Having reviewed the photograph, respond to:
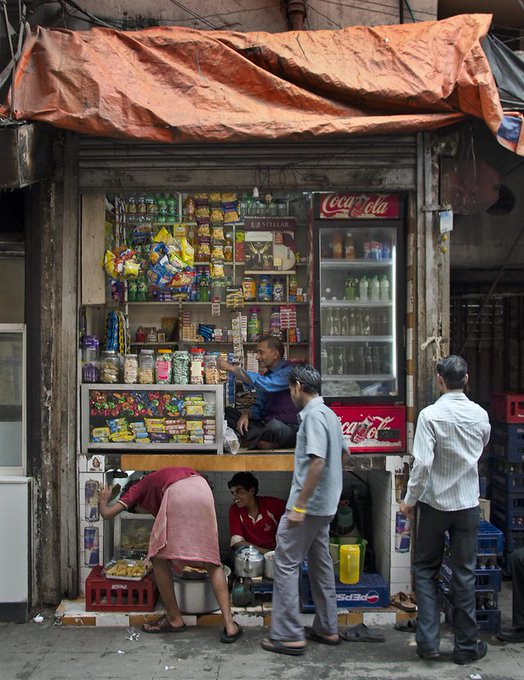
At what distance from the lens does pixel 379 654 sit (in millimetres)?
4746

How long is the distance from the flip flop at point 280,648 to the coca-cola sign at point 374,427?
1.65 metres

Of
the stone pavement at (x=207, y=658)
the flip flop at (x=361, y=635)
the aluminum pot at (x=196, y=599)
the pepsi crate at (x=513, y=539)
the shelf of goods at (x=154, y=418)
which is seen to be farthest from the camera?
the pepsi crate at (x=513, y=539)

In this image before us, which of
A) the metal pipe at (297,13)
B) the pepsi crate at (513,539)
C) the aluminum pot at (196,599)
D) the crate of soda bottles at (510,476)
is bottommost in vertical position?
the aluminum pot at (196,599)

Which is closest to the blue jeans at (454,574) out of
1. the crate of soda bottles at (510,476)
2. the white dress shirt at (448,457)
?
the white dress shirt at (448,457)

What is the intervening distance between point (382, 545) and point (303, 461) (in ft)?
5.46

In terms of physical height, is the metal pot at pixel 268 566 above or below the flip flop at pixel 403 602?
above

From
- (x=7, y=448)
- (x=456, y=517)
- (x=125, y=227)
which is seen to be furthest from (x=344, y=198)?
(x=7, y=448)

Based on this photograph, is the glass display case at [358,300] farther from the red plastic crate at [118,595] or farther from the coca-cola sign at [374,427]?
the red plastic crate at [118,595]

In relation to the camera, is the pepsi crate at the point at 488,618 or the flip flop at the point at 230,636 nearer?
the flip flop at the point at 230,636

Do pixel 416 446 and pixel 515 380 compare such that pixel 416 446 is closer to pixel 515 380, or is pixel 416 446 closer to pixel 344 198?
pixel 344 198

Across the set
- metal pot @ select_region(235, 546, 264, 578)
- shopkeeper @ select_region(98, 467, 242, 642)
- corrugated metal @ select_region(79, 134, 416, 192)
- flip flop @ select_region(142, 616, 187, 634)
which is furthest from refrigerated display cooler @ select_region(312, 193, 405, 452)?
flip flop @ select_region(142, 616, 187, 634)

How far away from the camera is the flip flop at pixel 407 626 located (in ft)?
16.9

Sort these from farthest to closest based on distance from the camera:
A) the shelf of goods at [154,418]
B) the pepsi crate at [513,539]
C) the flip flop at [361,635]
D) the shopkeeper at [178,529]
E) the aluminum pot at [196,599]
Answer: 1. the pepsi crate at [513,539]
2. the shelf of goods at [154,418]
3. the aluminum pot at [196,599]
4. the flip flop at [361,635]
5. the shopkeeper at [178,529]

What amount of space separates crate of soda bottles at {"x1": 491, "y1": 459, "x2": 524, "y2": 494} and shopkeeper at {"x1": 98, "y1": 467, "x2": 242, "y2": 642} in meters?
2.91
